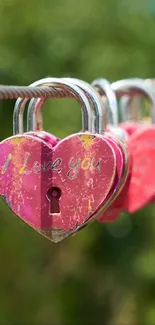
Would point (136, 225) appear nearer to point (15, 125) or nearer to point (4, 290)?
point (4, 290)

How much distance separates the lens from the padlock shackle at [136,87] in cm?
97

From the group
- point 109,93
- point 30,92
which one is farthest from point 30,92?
point 109,93

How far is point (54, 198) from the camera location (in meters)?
0.72

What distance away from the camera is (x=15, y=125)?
76 centimetres

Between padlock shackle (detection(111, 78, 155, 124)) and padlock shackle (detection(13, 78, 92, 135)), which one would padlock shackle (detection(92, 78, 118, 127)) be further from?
padlock shackle (detection(13, 78, 92, 135))

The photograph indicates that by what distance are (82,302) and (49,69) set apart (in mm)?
1195

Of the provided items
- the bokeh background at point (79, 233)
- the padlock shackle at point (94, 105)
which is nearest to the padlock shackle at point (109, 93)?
the padlock shackle at point (94, 105)

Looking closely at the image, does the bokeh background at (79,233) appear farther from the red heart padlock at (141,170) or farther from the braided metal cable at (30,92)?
the braided metal cable at (30,92)

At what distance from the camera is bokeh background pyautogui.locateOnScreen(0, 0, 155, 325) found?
2.65m

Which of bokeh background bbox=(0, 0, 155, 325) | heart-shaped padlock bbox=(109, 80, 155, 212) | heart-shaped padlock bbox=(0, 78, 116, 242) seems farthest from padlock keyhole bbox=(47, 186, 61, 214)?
bokeh background bbox=(0, 0, 155, 325)

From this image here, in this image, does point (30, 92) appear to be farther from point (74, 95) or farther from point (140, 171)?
point (140, 171)

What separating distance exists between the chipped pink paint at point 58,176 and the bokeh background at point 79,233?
185 centimetres

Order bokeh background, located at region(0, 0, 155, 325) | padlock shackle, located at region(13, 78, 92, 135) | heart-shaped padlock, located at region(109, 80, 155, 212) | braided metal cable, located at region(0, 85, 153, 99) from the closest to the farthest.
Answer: braided metal cable, located at region(0, 85, 153, 99) < padlock shackle, located at region(13, 78, 92, 135) < heart-shaped padlock, located at region(109, 80, 155, 212) < bokeh background, located at region(0, 0, 155, 325)

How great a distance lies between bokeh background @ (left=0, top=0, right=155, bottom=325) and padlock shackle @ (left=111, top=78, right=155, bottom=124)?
1.56 meters
